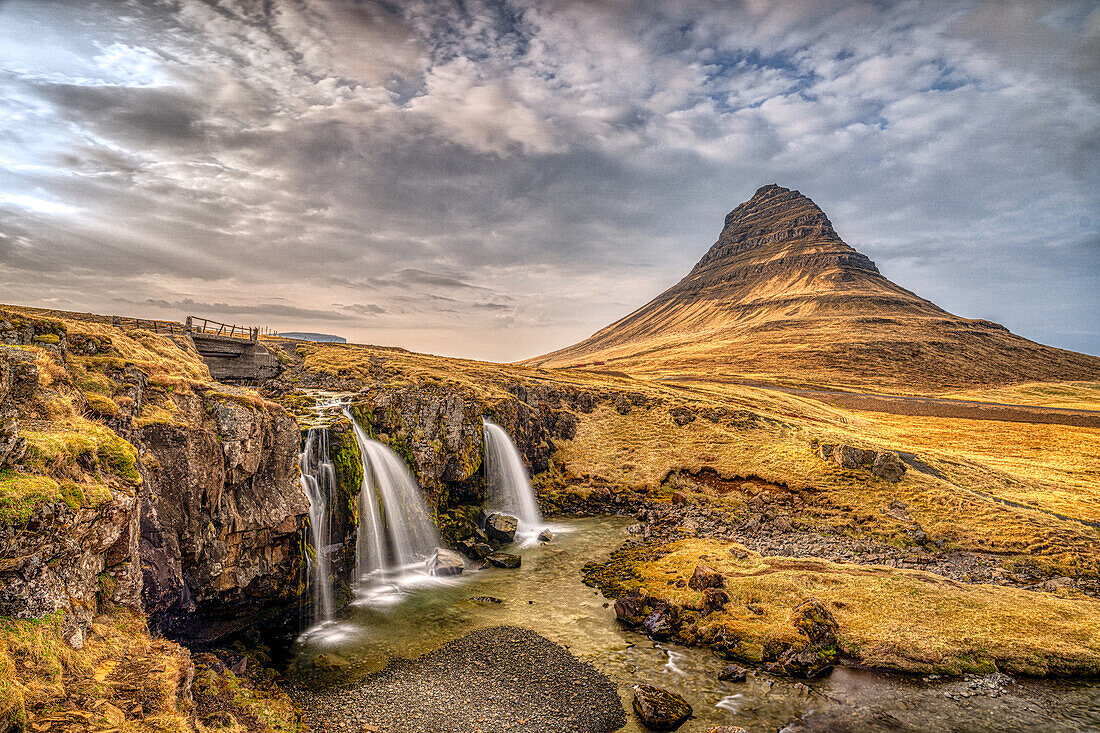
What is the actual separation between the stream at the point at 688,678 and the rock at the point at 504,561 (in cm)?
385

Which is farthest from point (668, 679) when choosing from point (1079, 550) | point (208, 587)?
point (1079, 550)

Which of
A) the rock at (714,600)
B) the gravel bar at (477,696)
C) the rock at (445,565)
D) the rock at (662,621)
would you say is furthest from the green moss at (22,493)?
the rock at (714,600)

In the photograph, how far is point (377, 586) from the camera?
29.1 m

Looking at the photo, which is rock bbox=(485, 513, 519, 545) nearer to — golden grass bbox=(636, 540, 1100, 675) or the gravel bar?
golden grass bbox=(636, 540, 1100, 675)

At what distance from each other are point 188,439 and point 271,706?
1168 cm

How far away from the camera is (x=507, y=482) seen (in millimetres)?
45438

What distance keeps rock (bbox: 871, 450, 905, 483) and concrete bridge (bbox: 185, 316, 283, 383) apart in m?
58.7

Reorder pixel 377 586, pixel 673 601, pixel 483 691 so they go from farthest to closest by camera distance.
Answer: pixel 377 586, pixel 673 601, pixel 483 691

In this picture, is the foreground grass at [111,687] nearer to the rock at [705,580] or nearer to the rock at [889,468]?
the rock at [705,580]

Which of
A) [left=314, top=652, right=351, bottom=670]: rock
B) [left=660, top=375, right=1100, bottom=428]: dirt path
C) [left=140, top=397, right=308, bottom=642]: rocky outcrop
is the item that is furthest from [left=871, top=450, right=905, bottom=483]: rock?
[left=660, top=375, right=1100, bottom=428]: dirt path

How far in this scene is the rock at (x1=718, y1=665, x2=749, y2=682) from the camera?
68.1ft

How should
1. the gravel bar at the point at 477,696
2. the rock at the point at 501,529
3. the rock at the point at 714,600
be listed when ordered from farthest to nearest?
the rock at the point at 501,529
the rock at the point at 714,600
the gravel bar at the point at 477,696

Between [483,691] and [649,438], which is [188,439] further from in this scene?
[649,438]

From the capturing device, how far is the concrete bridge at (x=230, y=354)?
39844 millimetres
